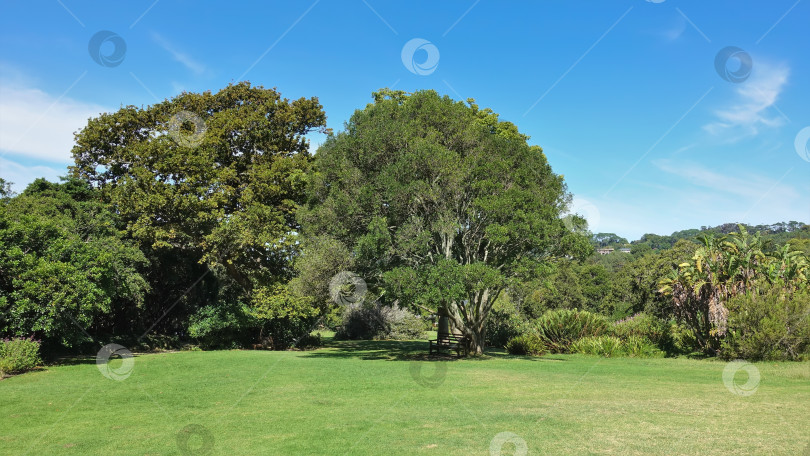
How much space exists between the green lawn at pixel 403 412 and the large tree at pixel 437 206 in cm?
506

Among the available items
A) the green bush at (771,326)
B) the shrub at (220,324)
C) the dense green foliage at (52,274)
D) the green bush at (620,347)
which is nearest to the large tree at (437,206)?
the green bush at (620,347)

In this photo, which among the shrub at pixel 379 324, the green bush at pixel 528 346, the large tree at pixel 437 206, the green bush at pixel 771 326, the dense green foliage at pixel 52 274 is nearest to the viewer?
the dense green foliage at pixel 52 274

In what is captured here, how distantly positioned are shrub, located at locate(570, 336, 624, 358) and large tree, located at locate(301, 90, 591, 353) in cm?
424

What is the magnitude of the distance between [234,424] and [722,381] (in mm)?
11820

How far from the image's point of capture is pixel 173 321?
32.0 meters

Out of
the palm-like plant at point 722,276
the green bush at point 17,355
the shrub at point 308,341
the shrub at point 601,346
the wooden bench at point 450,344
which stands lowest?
the green bush at point 17,355

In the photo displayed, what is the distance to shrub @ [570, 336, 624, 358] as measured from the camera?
2214 centimetres

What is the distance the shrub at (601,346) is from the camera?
22.1 meters

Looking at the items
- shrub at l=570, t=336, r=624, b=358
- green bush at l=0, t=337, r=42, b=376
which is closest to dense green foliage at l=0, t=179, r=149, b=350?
green bush at l=0, t=337, r=42, b=376

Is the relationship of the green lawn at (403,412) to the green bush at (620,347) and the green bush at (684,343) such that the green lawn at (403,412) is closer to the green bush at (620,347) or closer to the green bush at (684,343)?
the green bush at (684,343)

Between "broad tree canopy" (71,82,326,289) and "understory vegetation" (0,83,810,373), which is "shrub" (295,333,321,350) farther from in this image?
"broad tree canopy" (71,82,326,289)

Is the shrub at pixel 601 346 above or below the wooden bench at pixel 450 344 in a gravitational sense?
above

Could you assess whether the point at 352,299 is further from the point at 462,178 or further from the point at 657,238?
the point at 657,238

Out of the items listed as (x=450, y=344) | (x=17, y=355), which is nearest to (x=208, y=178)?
(x=17, y=355)
